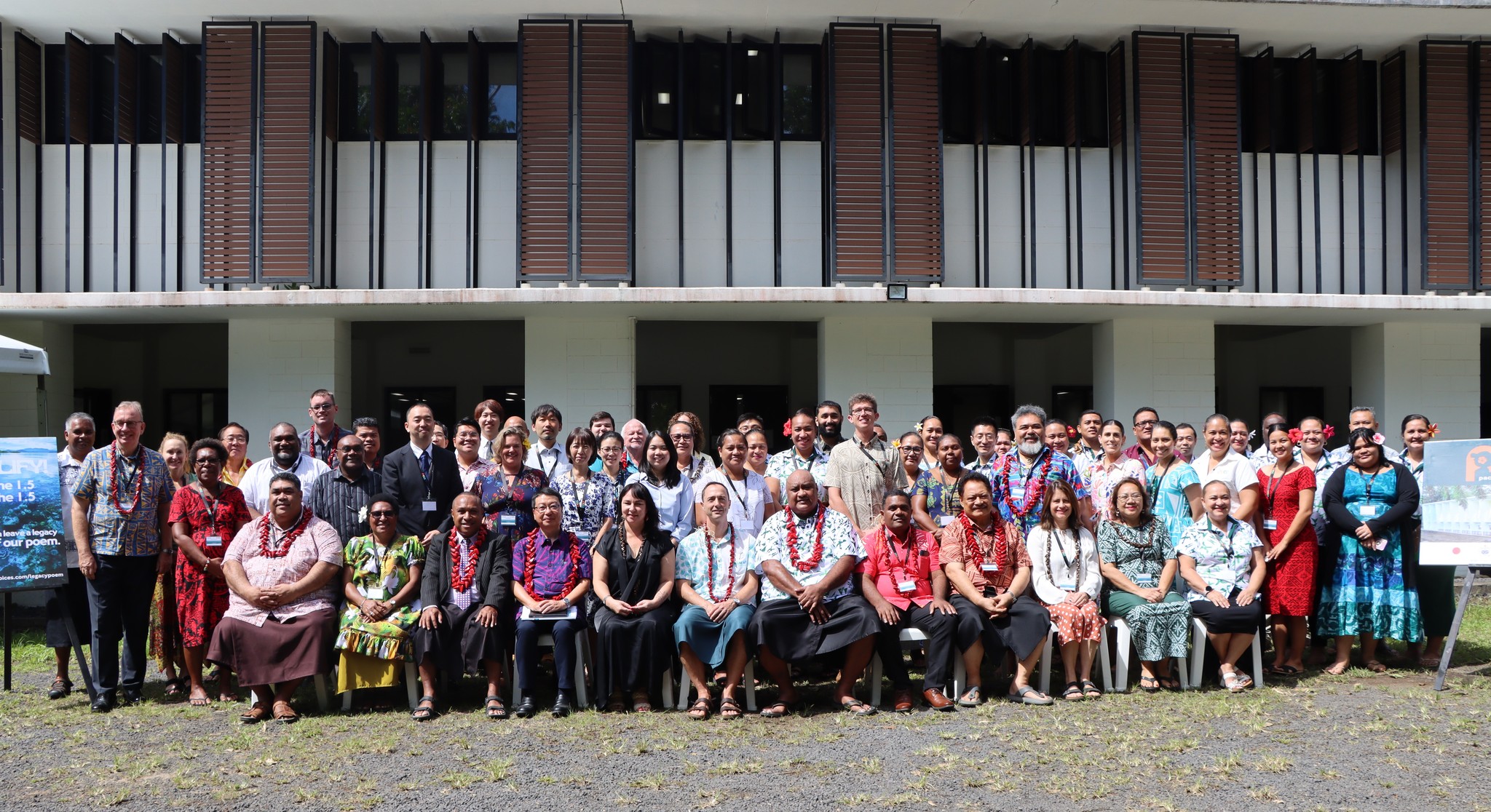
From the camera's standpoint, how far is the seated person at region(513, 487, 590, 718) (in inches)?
234

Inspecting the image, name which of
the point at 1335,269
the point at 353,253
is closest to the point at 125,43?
the point at 353,253

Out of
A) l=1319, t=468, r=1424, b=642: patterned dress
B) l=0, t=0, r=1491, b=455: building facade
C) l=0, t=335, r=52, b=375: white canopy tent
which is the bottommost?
l=1319, t=468, r=1424, b=642: patterned dress

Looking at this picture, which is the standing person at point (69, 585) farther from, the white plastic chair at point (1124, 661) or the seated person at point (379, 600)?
the white plastic chair at point (1124, 661)

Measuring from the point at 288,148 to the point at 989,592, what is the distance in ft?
27.5

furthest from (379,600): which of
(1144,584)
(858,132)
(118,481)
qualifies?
(858,132)

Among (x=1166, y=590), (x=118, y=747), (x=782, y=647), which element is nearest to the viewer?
(x=118, y=747)

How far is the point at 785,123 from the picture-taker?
462 inches

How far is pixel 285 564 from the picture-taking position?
19.8 feet

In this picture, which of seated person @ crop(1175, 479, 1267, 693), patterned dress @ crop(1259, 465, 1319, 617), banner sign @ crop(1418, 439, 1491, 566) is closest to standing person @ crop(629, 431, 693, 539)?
seated person @ crop(1175, 479, 1267, 693)

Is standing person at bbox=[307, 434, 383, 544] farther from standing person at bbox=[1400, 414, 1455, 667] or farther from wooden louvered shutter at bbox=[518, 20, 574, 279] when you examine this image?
standing person at bbox=[1400, 414, 1455, 667]

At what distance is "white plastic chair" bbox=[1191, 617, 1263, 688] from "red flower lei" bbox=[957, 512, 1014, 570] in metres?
1.15

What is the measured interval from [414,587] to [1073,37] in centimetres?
899

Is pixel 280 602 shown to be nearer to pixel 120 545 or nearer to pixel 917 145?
pixel 120 545

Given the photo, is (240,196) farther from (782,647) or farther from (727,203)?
(782,647)
